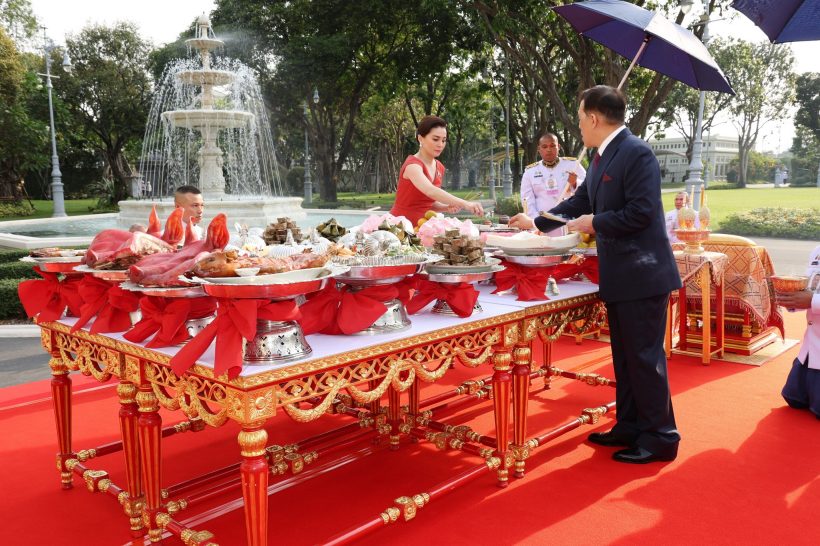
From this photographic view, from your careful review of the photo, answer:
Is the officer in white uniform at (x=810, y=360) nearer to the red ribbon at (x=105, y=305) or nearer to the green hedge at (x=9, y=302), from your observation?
the red ribbon at (x=105, y=305)

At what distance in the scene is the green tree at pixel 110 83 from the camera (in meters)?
25.1

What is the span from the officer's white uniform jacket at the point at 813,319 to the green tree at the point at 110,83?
26.6 m

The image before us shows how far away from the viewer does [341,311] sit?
2.40m

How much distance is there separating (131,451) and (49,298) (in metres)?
0.92

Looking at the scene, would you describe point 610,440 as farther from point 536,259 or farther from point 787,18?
point 787,18

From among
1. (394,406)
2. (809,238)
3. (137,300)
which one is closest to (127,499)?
(137,300)

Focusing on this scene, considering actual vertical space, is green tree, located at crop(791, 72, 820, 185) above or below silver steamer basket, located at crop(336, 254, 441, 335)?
above

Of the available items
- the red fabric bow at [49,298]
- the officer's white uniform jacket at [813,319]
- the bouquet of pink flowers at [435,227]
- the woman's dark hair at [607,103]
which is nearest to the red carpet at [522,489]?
the officer's white uniform jacket at [813,319]

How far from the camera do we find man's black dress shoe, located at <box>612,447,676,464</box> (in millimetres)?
3381

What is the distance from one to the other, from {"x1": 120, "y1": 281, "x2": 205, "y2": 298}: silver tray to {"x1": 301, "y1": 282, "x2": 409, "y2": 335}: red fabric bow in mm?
396

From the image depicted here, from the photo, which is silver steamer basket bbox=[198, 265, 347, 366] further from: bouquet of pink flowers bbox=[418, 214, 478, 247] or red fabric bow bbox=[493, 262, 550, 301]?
red fabric bow bbox=[493, 262, 550, 301]

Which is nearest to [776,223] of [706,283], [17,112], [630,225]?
[706,283]

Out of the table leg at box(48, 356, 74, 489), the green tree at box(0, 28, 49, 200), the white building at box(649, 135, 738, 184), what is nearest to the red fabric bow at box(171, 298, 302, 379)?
the table leg at box(48, 356, 74, 489)

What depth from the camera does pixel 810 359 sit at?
407 cm
